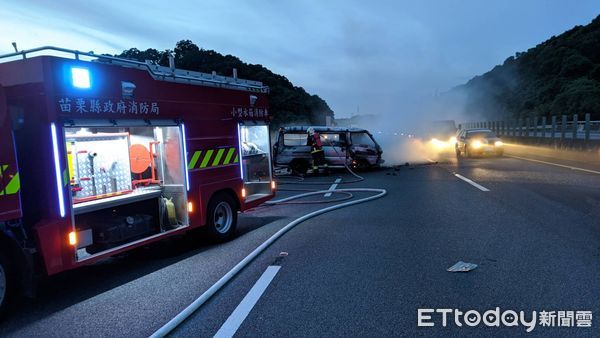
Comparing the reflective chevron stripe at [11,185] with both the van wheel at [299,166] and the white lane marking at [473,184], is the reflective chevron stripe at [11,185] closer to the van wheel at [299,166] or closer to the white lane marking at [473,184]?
the white lane marking at [473,184]

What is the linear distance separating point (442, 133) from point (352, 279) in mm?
35736

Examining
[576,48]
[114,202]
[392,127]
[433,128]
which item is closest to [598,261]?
[114,202]

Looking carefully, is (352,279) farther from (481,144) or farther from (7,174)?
(481,144)

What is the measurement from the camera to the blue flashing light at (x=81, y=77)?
17.0ft

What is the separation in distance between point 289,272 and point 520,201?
21.2ft

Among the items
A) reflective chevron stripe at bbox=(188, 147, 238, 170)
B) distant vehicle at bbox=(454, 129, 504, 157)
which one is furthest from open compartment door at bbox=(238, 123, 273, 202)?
distant vehicle at bbox=(454, 129, 504, 157)

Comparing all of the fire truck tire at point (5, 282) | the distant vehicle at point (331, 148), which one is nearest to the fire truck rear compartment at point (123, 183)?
the fire truck tire at point (5, 282)

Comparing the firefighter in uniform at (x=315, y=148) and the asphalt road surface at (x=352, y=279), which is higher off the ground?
the firefighter in uniform at (x=315, y=148)

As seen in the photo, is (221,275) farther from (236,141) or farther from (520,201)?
(520,201)

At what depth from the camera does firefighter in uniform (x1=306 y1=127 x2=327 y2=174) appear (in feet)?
59.0

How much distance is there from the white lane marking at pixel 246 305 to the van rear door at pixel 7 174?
217 centimetres

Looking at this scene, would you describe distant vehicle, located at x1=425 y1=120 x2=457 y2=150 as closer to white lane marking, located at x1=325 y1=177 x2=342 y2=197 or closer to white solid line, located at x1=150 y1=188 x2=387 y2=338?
white lane marking, located at x1=325 y1=177 x2=342 y2=197

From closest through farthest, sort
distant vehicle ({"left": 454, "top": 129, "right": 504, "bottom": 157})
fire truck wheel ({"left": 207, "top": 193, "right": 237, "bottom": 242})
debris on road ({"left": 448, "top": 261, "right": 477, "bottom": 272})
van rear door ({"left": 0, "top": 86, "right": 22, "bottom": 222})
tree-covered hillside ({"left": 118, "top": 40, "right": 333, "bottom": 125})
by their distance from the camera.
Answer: van rear door ({"left": 0, "top": 86, "right": 22, "bottom": 222}), debris on road ({"left": 448, "top": 261, "right": 477, "bottom": 272}), fire truck wheel ({"left": 207, "top": 193, "right": 237, "bottom": 242}), distant vehicle ({"left": 454, "top": 129, "right": 504, "bottom": 157}), tree-covered hillside ({"left": 118, "top": 40, "right": 333, "bottom": 125})

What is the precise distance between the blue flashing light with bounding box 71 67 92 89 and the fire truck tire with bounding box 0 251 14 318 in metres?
1.83
